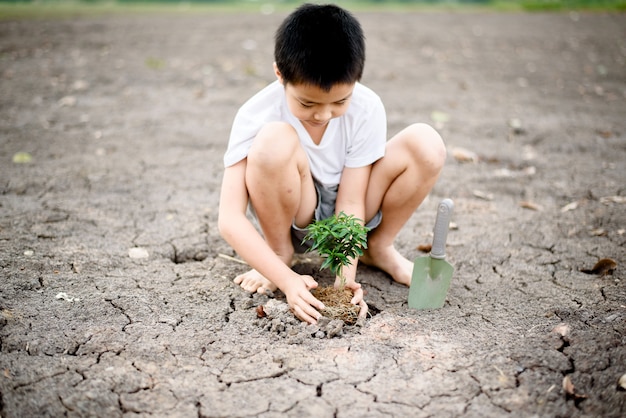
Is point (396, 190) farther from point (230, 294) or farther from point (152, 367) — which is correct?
point (152, 367)

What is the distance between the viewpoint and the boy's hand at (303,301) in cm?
190

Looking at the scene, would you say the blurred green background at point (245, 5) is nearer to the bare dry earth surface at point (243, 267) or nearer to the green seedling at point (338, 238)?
the bare dry earth surface at point (243, 267)

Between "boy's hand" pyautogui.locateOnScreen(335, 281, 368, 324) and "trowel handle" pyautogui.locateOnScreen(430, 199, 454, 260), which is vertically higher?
"trowel handle" pyautogui.locateOnScreen(430, 199, 454, 260)

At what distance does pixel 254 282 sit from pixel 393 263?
0.59 metres

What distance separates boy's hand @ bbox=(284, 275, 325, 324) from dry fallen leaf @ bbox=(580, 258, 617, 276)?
4.02 ft

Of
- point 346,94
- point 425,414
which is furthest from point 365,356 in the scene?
point 346,94

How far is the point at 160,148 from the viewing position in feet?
12.1

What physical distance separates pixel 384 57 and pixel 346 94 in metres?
4.39

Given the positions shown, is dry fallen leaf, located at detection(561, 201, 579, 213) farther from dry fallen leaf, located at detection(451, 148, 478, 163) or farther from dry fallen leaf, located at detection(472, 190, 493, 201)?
dry fallen leaf, located at detection(451, 148, 478, 163)

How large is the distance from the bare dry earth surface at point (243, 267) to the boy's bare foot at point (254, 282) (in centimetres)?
4

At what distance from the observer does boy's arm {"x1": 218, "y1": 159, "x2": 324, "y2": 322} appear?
1917 mm

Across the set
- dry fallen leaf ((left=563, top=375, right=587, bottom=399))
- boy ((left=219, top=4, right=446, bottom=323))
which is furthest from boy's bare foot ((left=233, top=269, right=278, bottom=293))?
dry fallen leaf ((left=563, top=375, right=587, bottom=399))

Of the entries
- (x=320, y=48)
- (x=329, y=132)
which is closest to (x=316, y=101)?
(x=320, y=48)

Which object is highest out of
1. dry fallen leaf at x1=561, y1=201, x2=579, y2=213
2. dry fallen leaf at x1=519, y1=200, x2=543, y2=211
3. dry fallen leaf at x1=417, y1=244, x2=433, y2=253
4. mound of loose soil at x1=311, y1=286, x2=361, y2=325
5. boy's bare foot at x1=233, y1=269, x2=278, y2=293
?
mound of loose soil at x1=311, y1=286, x2=361, y2=325
